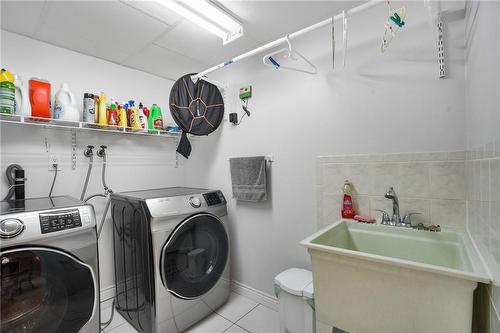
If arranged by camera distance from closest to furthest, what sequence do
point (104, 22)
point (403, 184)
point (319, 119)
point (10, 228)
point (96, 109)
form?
point (10, 228) → point (403, 184) → point (104, 22) → point (319, 119) → point (96, 109)

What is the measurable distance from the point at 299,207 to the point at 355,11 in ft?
4.52

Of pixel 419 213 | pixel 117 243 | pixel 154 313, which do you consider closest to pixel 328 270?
pixel 419 213

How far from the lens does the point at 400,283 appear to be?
0.89 m

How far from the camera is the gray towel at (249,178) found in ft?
6.59

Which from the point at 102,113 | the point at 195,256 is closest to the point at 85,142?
the point at 102,113

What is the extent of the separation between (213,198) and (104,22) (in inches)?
63.5

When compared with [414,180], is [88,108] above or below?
above

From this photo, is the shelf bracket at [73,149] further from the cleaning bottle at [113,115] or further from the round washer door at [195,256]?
the round washer door at [195,256]

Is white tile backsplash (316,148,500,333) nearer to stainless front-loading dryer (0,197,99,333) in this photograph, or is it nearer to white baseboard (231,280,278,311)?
white baseboard (231,280,278,311)

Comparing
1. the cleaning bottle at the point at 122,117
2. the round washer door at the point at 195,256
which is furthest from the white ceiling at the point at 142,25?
the round washer door at the point at 195,256

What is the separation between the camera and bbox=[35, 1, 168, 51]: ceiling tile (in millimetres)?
1484

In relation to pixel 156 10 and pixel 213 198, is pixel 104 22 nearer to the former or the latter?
pixel 156 10

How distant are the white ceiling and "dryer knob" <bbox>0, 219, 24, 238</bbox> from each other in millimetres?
1390

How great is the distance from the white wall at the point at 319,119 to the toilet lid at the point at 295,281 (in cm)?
17
